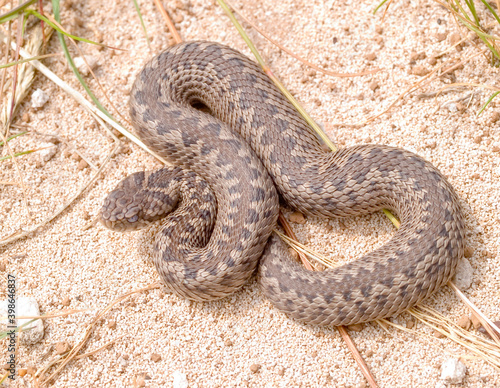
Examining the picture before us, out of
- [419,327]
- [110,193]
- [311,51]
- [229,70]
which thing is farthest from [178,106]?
[419,327]

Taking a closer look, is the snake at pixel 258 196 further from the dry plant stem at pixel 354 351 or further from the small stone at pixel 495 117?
the small stone at pixel 495 117

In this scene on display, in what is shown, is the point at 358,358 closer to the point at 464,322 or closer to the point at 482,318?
the point at 464,322

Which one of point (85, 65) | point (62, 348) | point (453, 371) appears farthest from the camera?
point (85, 65)

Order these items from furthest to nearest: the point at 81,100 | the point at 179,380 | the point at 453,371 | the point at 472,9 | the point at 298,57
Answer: the point at 81,100
the point at 298,57
the point at 472,9
the point at 179,380
the point at 453,371

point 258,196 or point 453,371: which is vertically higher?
point 258,196

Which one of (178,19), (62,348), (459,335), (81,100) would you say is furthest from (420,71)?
(62,348)

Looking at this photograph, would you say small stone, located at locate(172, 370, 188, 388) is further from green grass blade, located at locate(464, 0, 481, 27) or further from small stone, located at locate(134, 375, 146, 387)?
green grass blade, located at locate(464, 0, 481, 27)

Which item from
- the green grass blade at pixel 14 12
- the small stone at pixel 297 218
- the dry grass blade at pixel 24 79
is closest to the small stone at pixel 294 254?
the small stone at pixel 297 218
